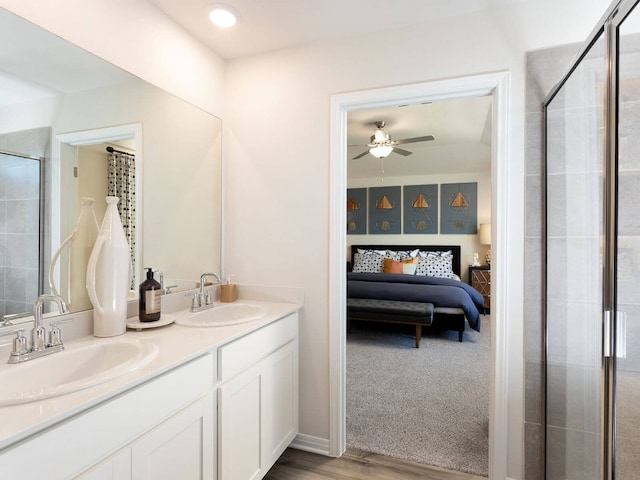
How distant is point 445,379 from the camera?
3.14m

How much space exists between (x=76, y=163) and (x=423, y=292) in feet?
12.5

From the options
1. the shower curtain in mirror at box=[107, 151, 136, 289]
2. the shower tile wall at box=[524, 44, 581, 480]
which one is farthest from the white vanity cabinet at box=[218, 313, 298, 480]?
the shower tile wall at box=[524, 44, 581, 480]

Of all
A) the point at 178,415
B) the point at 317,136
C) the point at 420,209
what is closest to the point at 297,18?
the point at 317,136

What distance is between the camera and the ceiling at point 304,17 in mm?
1755

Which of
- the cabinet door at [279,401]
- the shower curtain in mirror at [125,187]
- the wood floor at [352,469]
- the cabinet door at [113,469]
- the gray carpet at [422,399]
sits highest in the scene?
the shower curtain in mirror at [125,187]

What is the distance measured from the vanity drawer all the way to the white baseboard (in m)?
0.63

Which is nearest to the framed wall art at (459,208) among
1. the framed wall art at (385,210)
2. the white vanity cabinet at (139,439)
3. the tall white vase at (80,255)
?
the framed wall art at (385,210)

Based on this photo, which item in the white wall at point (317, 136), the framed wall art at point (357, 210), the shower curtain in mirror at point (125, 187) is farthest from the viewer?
the framed wall art at point (357, 210)

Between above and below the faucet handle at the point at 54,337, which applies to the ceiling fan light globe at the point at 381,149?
above

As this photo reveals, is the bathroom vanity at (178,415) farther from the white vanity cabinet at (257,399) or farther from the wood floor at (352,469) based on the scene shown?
the wood floor at (352,469)

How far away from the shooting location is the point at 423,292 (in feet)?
14.3

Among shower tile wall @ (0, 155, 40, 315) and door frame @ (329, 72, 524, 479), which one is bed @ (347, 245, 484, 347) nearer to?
door frame @ (329, 72, 524, 479)

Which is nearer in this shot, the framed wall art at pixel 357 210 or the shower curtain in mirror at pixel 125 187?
the shower curtain in mirror at pixel 125 187

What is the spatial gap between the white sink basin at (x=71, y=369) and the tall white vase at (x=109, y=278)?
0.10 metres
